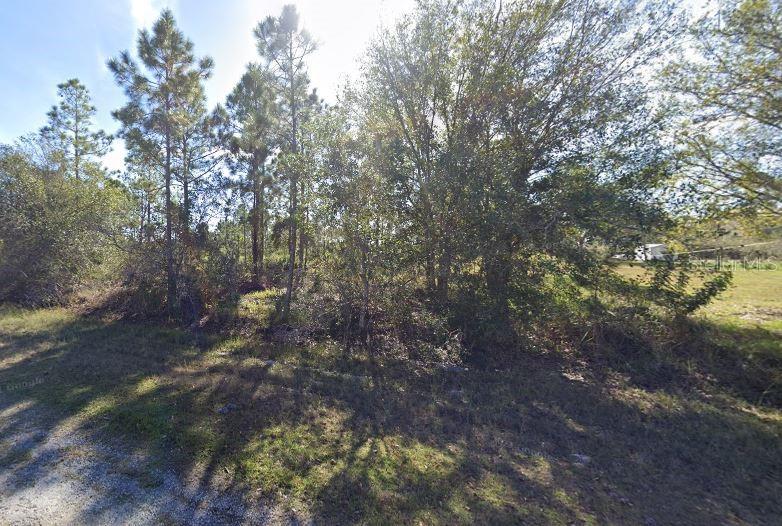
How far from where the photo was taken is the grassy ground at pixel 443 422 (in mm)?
3434

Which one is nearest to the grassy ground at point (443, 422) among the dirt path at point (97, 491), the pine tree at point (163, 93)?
the dirt path at point (97, 491)

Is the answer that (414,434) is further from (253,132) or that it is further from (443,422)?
(253,132)

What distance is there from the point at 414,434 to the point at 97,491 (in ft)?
10.4

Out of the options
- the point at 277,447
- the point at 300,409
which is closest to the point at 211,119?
the point at 300,409

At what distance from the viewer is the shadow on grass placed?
11.1 feet

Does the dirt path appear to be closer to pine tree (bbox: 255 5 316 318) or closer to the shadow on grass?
the shadow on grass

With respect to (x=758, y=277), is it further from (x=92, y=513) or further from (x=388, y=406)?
(x=92, y=513)

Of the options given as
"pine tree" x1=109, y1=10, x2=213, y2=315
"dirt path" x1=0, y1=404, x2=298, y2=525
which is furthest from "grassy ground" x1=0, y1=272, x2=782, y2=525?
"pine tree" x1=109, y1=10, x2=213, y2=315

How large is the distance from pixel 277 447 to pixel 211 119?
10.5 meters

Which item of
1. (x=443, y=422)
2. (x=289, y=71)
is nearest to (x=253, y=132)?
(x=289, y=71)

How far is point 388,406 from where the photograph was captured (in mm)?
5484

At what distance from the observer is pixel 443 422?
505cm

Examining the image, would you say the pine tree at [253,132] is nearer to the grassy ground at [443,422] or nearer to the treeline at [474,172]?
the treeline at [474,172]

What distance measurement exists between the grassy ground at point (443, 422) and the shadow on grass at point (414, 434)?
0.02 m
